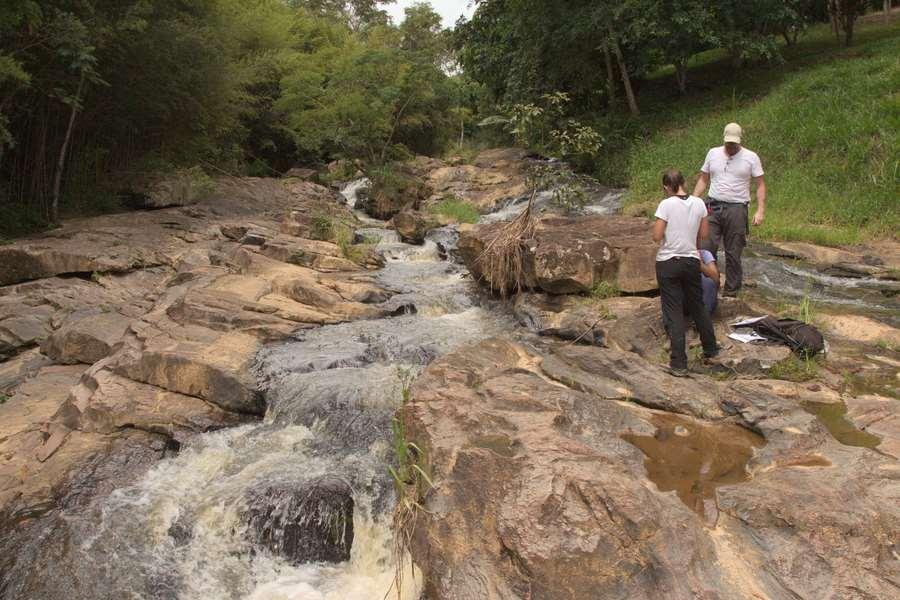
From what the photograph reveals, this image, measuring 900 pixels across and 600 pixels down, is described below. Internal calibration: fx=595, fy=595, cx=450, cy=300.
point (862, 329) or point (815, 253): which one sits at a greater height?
point (862, 329)

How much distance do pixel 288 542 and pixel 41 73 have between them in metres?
10.4

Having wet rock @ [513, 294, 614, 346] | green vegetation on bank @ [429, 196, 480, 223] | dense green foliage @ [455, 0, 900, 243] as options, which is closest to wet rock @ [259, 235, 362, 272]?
dense green foliage @ [455, 0, 900, 243]

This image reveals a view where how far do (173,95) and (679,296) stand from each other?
41.8 feet

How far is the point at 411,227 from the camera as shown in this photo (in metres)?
13.9

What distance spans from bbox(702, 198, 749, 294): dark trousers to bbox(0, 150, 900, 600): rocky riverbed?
426mm

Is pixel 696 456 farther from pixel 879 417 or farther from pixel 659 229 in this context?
pixel 659 229

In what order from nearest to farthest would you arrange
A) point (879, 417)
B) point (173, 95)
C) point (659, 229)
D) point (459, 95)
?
point (879, 417)
point (659, 229)
point (173, 95)
point (459, 95)

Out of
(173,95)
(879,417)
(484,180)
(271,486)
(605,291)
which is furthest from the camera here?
(484,180)

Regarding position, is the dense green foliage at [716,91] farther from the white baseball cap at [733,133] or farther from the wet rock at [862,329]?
the wet rock at [862,329]

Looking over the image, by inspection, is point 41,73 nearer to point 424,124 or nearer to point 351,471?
point 351,471

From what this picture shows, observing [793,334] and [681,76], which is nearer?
[793,334]

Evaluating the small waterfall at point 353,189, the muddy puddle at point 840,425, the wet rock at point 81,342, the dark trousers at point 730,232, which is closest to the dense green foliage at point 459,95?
the small waterfall at point 353,189

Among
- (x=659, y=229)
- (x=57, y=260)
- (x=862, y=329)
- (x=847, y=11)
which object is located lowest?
(x=862, y=329)

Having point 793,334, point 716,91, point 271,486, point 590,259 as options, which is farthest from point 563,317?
point 716,91
